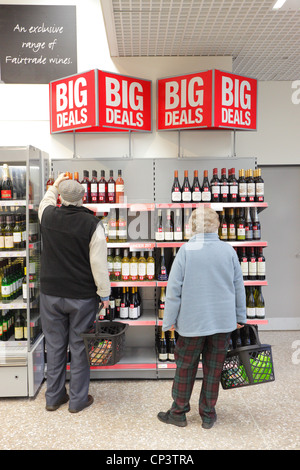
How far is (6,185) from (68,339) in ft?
5.48

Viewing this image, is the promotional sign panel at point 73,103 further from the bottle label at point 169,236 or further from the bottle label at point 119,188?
the bottle label at point 169,236

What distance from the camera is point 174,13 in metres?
3.29

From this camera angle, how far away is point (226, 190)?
12.8 ft

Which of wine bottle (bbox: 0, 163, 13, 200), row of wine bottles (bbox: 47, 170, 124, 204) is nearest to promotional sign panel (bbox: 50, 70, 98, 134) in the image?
row of wine bottles (bbox: 47, 170, 124, 204)

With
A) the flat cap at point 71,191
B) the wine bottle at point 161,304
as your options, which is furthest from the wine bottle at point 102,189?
the wine bottle at point 161,304

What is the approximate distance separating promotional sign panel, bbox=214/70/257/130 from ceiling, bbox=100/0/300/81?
0.36m

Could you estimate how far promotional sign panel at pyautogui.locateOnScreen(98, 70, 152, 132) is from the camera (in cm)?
386

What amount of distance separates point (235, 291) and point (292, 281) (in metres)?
3.12

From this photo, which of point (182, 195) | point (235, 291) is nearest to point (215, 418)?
point (235, 291)

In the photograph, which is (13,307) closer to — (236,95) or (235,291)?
(235,291)

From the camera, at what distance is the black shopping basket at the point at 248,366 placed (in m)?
2.97

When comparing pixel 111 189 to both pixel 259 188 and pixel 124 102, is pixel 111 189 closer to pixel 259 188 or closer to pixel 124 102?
pixel 124 102

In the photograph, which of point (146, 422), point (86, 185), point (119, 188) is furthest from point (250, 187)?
point (146, 422)

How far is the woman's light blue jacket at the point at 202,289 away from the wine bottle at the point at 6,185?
6.39 feet
